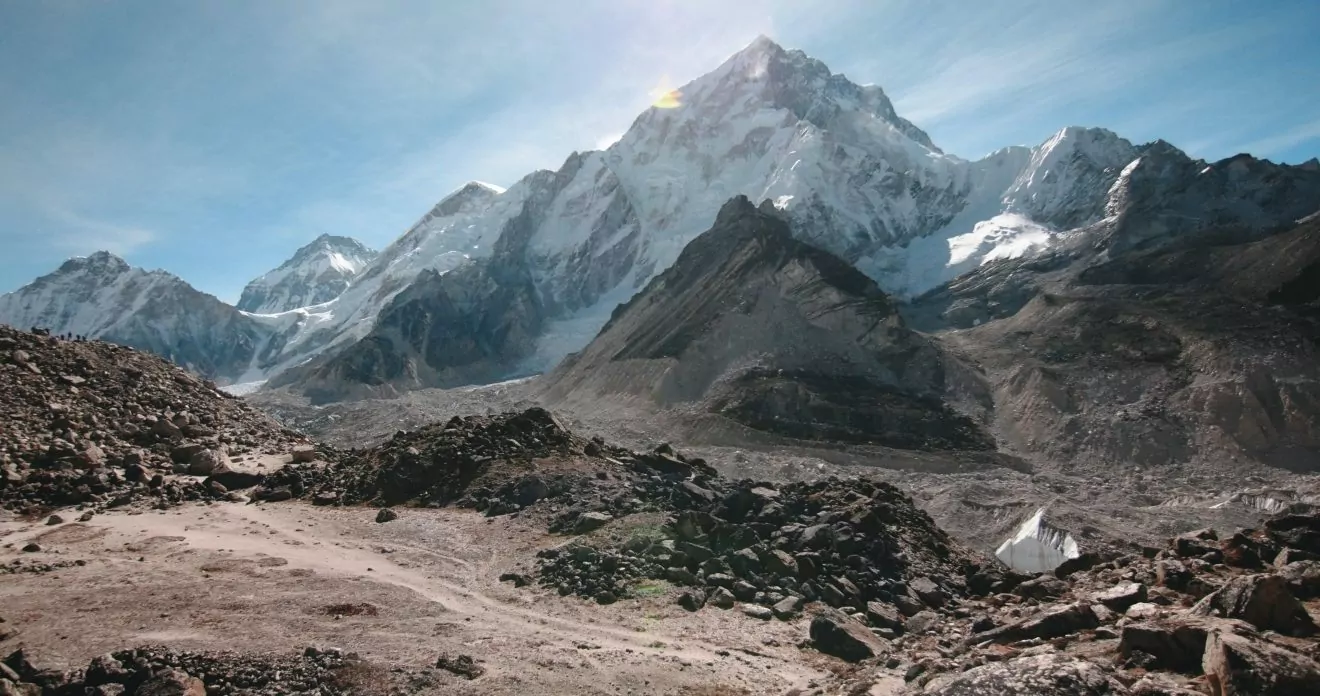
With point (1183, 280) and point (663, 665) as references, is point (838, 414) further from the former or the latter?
point (663, 665)

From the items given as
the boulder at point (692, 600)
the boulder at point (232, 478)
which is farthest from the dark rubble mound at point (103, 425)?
the boulder at point (692, 600)

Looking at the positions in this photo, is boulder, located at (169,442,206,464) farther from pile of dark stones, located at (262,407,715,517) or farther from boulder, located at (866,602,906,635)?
boulder, located at (866,602,906,635)

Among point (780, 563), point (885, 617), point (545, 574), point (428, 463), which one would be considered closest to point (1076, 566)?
point (885, 617)

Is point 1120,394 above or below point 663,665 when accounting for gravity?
above

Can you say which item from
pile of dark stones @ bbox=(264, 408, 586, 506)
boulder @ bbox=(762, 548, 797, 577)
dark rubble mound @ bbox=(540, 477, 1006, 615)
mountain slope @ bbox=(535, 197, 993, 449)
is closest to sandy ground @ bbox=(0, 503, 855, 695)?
dark rubble mound @ bbox=(540, 477, 1006, 615)

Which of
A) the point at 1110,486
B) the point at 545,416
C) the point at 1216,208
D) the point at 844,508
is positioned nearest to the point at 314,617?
the point at 844,508

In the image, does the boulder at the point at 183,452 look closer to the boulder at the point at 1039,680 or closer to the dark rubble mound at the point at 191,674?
the dark rubble mound at the point at 191,674
